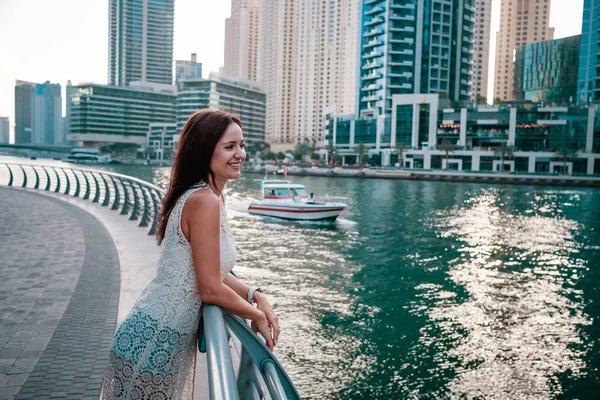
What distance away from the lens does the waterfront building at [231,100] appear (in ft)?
547

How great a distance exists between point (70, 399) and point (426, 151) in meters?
108

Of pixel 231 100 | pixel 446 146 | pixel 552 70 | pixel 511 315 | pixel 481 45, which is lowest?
pixel 511 315

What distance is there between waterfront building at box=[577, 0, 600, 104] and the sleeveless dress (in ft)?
416

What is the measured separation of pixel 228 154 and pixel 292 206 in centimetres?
2990

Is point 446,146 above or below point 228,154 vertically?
above

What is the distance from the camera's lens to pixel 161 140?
17838 centimetres

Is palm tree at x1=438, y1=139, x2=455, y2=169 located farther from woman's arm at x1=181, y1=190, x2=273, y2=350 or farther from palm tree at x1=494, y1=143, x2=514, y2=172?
woman's arm at x1=181, y1=190, x2=273, y2=350

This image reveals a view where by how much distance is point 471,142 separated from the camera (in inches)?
4225

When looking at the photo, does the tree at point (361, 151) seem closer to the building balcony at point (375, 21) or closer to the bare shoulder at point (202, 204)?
the building balcony at point (375, 21)

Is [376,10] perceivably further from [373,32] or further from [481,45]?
[481,45]

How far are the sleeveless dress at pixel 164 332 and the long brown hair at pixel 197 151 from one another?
0.10m

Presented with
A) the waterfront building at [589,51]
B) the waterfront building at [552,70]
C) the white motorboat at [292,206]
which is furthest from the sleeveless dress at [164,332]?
the waterfront building at [552,70]

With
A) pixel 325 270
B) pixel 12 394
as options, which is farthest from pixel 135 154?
pixel 12 394

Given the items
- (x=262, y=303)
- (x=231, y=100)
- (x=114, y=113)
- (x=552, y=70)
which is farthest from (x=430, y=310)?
(x=114, y=113)
